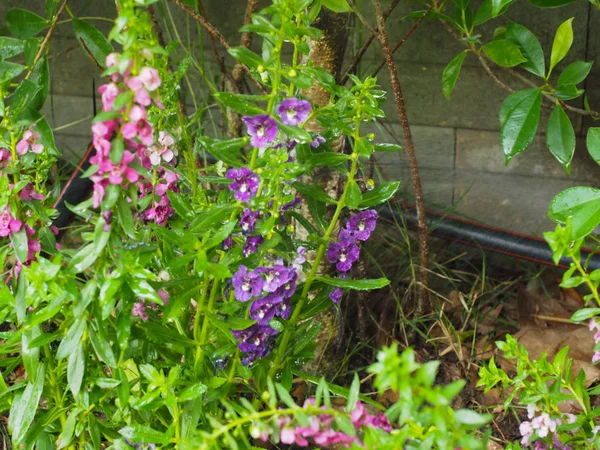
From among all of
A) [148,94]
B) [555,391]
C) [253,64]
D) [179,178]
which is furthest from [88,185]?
[555,391]

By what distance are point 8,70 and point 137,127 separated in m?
0.44

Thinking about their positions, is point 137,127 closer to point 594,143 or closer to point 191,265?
point 191,265

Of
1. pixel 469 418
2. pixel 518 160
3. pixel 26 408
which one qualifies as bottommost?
pixel 518 160

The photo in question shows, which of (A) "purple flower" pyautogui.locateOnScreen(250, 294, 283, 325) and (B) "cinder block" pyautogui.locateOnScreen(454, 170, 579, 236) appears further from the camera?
(B) "cinder block" pyautogui.locateOnScreen(454, 170, 579, 236)

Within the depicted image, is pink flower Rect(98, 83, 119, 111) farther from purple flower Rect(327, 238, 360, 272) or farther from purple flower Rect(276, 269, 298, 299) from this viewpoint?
purple flower Rect(327, 238, 360, 272)

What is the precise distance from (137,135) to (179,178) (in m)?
0.50

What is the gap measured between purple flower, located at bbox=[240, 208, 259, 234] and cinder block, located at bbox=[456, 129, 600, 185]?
62.8 inches

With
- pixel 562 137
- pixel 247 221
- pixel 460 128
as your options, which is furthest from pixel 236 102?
pixel 460 128

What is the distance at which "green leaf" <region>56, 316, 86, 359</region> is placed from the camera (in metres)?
1.23

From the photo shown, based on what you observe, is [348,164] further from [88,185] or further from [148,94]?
[148,94]

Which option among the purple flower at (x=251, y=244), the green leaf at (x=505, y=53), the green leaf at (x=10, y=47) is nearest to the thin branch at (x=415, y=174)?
the green leaf at (x=505, y=53)

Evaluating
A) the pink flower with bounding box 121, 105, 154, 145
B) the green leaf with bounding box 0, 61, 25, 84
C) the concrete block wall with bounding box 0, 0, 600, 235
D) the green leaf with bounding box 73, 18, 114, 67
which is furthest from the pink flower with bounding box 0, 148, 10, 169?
the concrete block wall with bounding box 0, 0, 600, 235

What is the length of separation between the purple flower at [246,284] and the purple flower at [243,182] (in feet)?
0.39

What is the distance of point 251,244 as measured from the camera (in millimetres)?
1290
